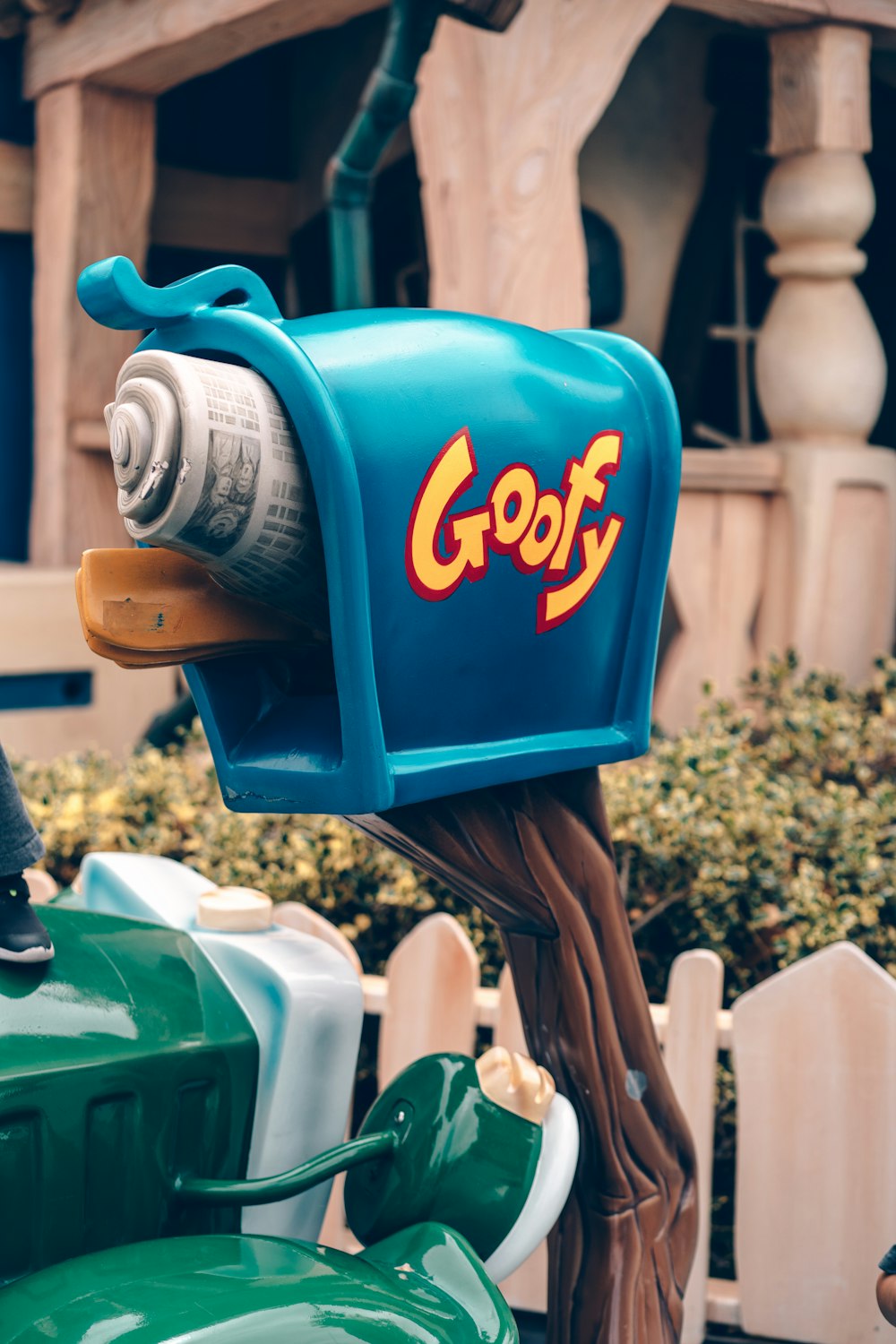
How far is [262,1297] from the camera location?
3.31 feet

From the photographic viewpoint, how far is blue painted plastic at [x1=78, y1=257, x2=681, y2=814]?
99 centimetres

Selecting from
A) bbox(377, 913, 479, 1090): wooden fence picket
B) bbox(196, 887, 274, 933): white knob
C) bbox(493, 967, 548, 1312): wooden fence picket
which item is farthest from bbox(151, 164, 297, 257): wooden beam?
bbox(196, 887, 274, 933): white knob

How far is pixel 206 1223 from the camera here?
3.92 ft

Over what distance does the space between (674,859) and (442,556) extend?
1561mm

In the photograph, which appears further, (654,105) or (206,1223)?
(654,105)

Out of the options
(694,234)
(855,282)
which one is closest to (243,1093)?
(694,234)

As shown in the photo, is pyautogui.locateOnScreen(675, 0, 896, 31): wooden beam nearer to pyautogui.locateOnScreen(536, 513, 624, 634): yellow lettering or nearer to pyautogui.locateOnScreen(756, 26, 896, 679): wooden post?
pyautogui.locateOnScreen(756, 26, 896, 679): wooden post

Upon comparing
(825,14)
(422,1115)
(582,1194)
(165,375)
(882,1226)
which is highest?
(825,14)

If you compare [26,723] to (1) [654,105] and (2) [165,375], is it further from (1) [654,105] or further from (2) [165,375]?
(2) [165,375]

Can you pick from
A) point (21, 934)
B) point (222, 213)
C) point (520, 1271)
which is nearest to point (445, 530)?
point (21, 934)

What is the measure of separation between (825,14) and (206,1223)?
10.7 feet

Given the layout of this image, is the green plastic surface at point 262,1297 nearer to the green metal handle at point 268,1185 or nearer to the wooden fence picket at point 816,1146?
the green metal handle at point 268,1185

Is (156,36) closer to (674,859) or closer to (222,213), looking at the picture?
(222,213)

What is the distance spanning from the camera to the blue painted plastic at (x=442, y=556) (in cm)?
99
